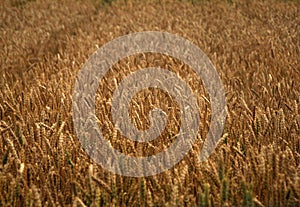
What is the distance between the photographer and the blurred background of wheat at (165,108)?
1.09 meters

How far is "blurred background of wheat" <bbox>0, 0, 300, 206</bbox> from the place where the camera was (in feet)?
3.59

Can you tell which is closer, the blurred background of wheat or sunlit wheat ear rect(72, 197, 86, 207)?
sunlit wheat ear rect(72, 197, 86, 207)

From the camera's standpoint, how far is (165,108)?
73.4 inches

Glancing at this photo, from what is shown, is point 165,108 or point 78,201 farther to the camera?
point 165,108

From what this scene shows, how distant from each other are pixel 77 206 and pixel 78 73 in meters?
1.77

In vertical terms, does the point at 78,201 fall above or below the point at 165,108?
below

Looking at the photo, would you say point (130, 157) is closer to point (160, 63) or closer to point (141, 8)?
point (160, 63)

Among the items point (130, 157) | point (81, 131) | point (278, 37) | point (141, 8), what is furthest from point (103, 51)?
point (141, 8)

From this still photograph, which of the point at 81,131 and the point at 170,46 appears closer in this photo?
the point at 81,131

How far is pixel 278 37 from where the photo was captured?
3.63m

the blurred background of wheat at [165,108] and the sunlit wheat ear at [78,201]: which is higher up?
the blurred background of wheat at [165,108]

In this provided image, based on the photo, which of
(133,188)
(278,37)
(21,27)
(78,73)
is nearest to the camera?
(133,188)

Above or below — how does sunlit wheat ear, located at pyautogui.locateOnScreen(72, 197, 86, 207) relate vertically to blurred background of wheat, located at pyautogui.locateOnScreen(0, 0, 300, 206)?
below

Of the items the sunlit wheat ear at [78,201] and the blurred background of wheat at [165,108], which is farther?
the blurred background of wheat at [165,108]
